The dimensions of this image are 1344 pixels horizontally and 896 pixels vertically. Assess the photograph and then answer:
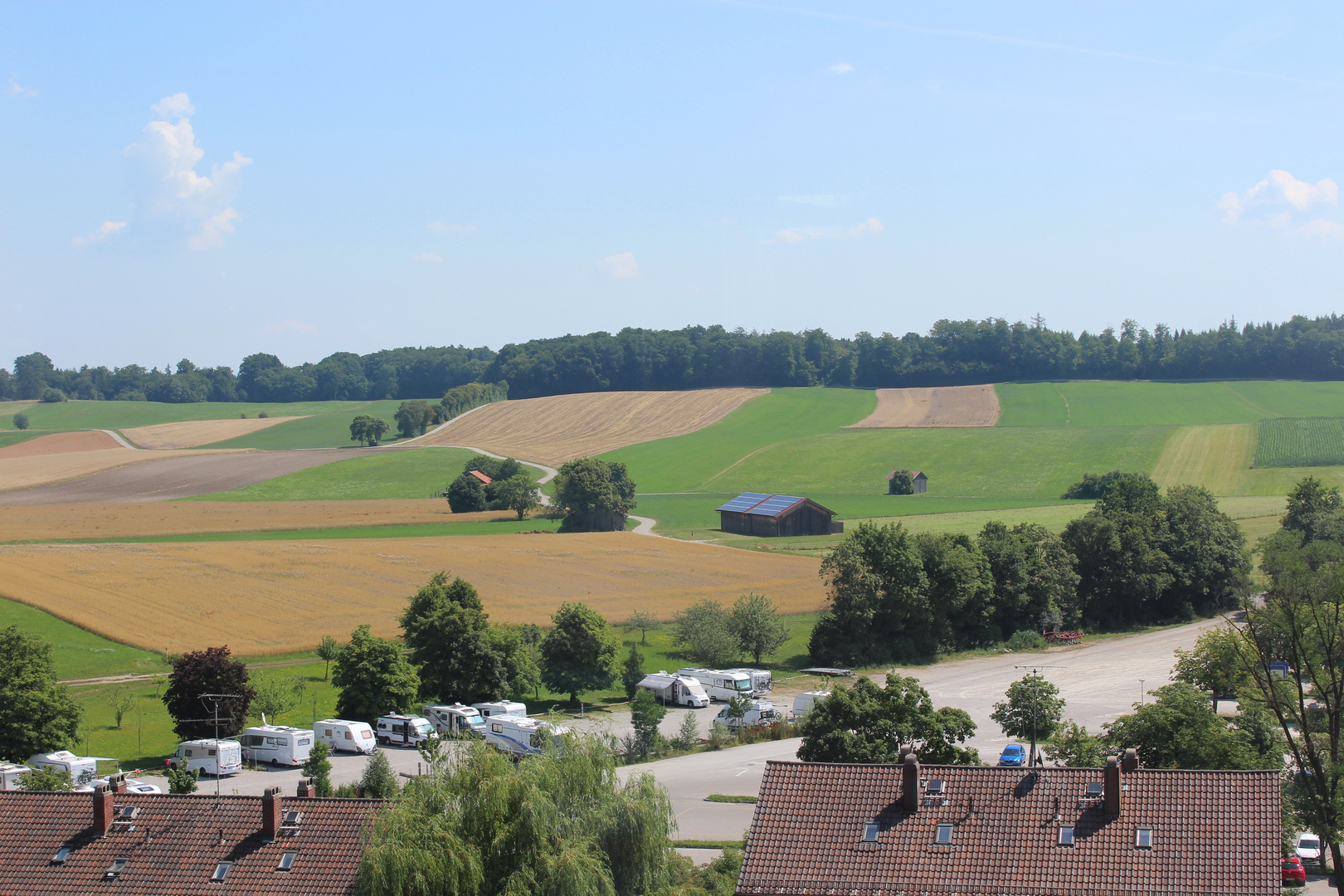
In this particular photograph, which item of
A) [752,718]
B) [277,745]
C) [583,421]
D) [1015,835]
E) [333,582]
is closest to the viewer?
[1015,835]

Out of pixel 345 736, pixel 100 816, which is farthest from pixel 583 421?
pixel 100 816

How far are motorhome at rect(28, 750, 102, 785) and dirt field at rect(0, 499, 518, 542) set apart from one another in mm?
59061

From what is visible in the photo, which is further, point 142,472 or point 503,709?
point 142,472

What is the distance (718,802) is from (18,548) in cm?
6467

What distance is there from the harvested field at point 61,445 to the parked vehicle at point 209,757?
424 ft

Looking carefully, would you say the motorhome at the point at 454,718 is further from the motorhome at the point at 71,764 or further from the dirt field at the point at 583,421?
the dirt field at the point at 583,421

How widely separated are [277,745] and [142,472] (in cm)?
10777

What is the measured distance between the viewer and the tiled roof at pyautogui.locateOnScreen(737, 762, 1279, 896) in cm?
1964

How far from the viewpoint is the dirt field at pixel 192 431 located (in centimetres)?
17039

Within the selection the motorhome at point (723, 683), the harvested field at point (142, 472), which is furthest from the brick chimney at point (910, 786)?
the harvested field at point (142, 472)

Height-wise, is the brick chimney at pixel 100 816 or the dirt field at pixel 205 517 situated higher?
the brick chimney at pixel 100 816

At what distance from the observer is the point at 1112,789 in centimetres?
2092

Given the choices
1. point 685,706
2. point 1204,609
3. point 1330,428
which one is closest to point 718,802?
point 685,706

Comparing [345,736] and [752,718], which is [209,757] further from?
[752,718]
